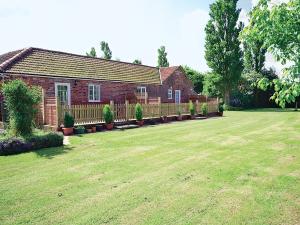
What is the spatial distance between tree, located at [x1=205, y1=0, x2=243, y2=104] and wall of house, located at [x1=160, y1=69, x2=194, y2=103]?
8.66 metres

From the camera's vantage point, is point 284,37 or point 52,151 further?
point 52,151

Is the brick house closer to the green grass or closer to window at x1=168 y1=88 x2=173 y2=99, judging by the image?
window at x1=168 y1=88 x2=173 y2=99

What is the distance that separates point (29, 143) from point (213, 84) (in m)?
36.6

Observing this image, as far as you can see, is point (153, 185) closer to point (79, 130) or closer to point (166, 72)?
point (79, 130)

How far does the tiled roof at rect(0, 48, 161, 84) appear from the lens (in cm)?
1878

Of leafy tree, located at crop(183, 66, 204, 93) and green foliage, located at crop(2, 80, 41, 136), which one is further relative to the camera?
leafy tree, located at crop(183, 66, 204, 93)

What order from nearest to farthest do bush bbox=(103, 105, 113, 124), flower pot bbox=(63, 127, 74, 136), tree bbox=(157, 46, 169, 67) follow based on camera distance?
flower pot bbox=(63, 127, 74, 136) → bush bbox=(103, 105, 113, 124) → tree bbox=(157, 46, 169, 67)

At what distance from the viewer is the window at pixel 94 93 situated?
2259 cm

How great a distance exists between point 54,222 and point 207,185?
3.37 metres

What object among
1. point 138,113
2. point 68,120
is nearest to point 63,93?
point 138,113

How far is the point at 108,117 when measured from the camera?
56.8 ft

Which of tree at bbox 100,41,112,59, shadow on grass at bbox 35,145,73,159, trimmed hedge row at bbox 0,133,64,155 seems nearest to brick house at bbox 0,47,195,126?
trimmed hedge row at bbox 0,133,64,155

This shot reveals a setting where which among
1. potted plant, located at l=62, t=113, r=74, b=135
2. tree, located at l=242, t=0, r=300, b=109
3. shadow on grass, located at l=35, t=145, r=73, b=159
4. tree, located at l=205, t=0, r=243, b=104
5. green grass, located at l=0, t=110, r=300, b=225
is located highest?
tree, located at l=205, t=0, r=243, b=104

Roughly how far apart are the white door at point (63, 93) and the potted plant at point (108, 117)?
4845 mm
